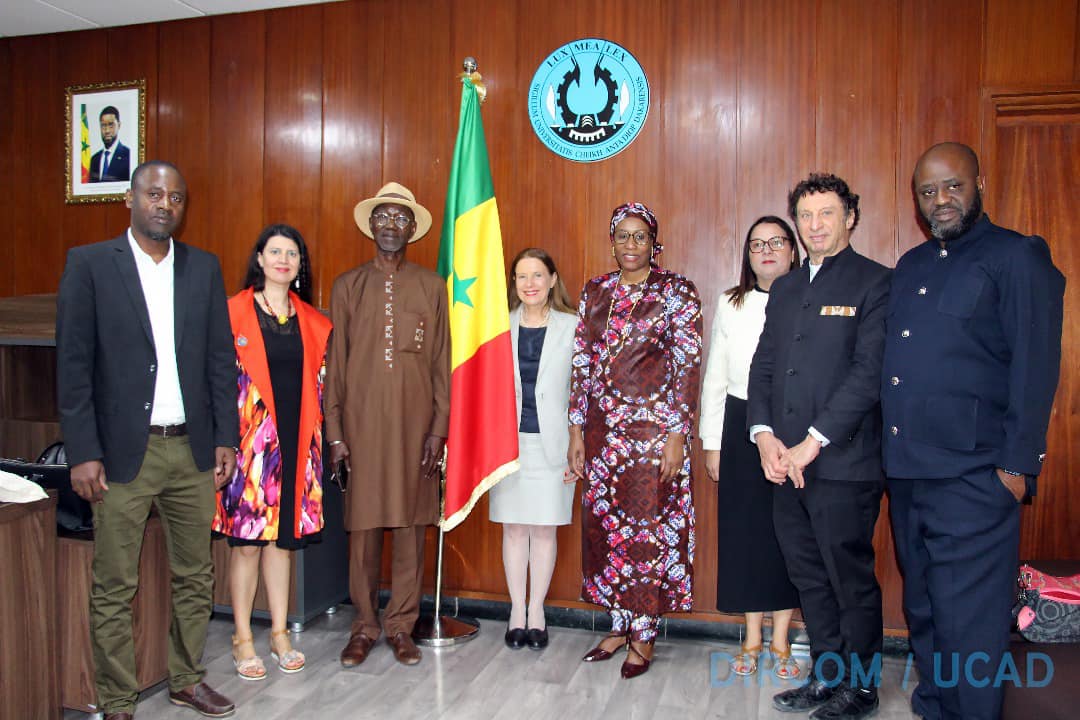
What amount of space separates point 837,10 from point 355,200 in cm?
248

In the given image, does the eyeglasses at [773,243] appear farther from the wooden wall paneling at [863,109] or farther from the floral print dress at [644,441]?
the wooden wall paneling at [863,109]

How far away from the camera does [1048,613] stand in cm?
→ 242

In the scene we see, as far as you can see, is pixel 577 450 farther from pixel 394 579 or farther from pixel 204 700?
pixel 204 700

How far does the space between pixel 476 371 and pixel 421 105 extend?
5.00 feet

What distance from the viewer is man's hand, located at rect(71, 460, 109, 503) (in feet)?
7.55

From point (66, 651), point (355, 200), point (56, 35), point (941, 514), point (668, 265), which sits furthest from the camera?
point (56, 35)

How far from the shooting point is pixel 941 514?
89.0 inches

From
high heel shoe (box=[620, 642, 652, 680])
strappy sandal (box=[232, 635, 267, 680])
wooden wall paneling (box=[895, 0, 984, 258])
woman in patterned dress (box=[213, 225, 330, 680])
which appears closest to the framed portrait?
woman in patterned dress (box=[213, 225, 330, 680])

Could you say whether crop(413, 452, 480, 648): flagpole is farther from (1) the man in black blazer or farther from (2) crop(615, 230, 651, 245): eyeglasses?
(1) the man in black blazer

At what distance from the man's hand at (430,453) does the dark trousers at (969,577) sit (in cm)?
178

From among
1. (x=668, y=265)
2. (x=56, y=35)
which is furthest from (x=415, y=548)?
(x=56, y=35)

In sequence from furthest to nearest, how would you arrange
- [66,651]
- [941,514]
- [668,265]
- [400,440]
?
1. [668,265]
2. [400,440]
3. [66,651]
4. [941,514]

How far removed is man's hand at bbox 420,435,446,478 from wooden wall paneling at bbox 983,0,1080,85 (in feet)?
9.13

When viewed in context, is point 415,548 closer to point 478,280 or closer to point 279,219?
point 478,280
